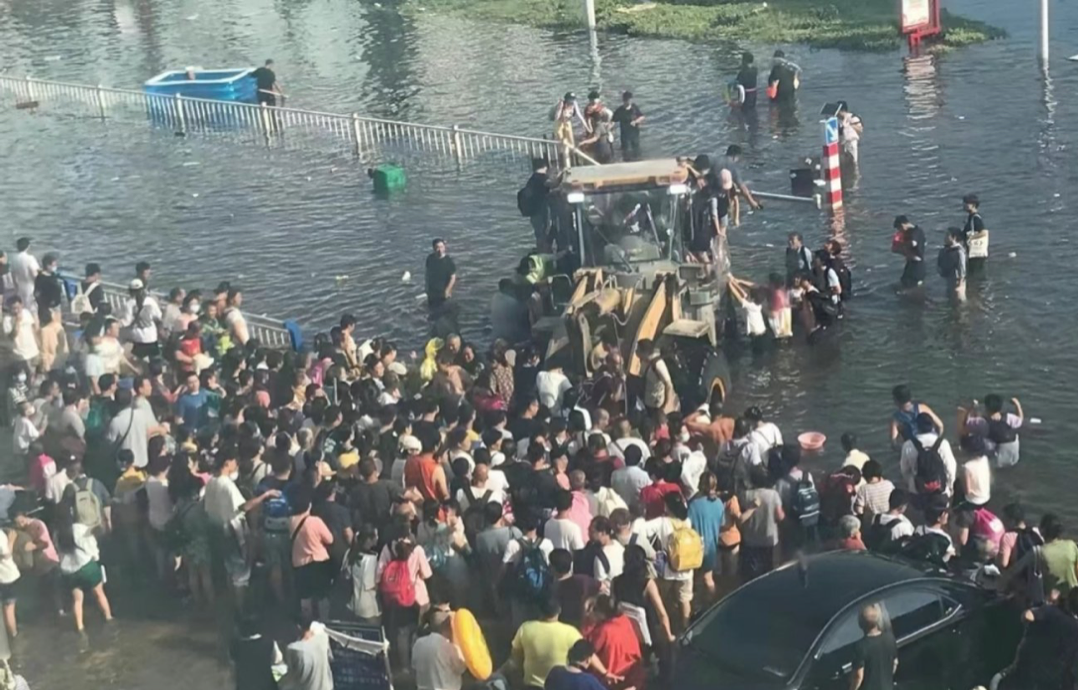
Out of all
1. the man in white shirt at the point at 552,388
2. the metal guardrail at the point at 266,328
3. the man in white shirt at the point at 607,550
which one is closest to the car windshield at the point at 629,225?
the man in white shirt at the point at 552,388

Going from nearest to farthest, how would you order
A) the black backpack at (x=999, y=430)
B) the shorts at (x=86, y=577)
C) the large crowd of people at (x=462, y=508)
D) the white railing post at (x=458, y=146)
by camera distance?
the large crowd of people at (x=462, y=508), the shorts at (x=86, y=577), the black backpack at (x=999, y=430), the white railing post at (x=458, y=146)

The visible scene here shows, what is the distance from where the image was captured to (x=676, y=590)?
42.8ft

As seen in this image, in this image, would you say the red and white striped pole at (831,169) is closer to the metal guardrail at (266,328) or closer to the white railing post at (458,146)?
the white railing post at (458,146)

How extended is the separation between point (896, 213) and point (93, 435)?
1544 centimetres

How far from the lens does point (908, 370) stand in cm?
2045

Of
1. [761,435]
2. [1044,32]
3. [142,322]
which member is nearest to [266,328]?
[142,322]

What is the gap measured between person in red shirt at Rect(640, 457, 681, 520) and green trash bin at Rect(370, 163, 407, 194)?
1859 cm

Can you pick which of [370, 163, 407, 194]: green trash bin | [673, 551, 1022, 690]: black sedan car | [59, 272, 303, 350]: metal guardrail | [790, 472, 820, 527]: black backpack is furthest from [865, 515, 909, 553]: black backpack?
[370, 163, 407, 194]: green trash bin

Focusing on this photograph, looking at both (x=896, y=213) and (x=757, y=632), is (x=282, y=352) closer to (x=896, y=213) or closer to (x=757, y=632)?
(x=757, y=632)

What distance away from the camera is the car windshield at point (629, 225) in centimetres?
1989

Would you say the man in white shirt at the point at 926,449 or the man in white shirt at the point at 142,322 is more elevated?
the man in white shirt at the point at 142,322

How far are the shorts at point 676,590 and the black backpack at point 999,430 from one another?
14.8 feet

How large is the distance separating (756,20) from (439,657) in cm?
3601

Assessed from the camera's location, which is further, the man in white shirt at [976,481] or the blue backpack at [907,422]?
the blue backpack at [907,422]
